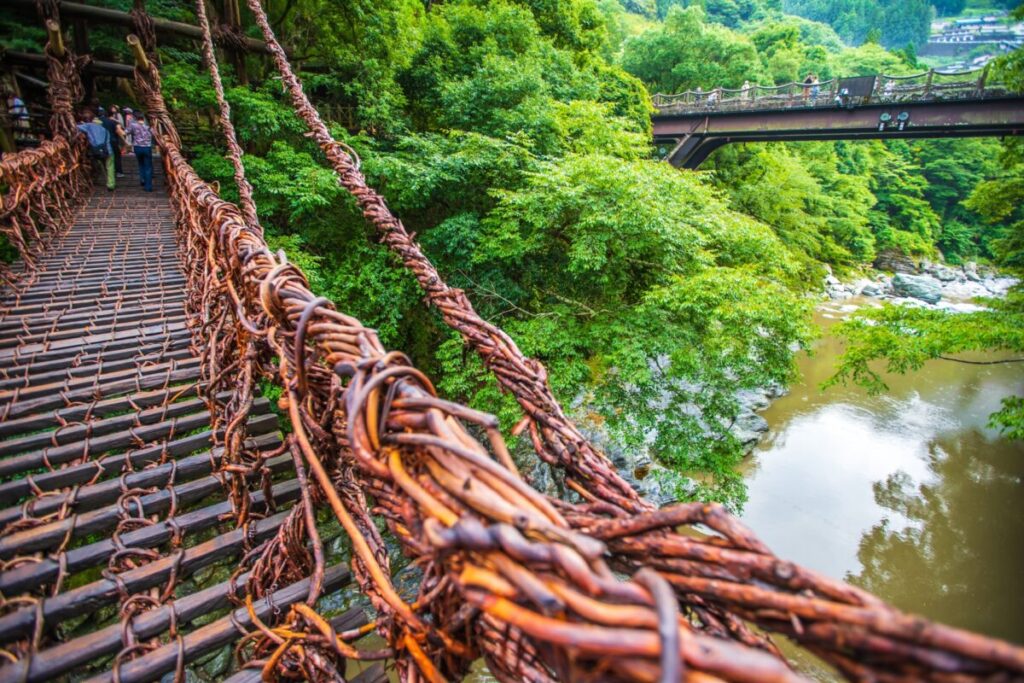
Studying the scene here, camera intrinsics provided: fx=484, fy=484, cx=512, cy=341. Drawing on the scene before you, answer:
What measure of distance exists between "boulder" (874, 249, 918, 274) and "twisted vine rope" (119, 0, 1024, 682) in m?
28.2

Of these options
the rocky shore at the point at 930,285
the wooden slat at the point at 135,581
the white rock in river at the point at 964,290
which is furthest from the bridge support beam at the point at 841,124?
the wooden slat at the point at 135,581

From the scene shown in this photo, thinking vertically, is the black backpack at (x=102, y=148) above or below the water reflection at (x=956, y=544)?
above

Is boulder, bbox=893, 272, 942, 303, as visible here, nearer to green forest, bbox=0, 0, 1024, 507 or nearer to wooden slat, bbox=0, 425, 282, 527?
green forest, bbox=0, 0, 1024, 507

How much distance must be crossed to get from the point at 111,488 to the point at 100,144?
28.3 feet

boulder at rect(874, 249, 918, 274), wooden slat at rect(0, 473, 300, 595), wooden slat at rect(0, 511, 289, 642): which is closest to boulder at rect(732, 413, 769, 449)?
wooden slat at rect(0, 473, 300, 595)

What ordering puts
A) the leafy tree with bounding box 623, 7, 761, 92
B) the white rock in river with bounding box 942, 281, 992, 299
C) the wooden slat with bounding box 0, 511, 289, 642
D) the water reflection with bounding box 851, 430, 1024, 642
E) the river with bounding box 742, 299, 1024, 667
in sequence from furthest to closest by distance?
the white rock in river with bounding box 942, 281, 992, 299 → the leafy tree with bounding box 623, 7, 761, 92 → the river with bounding box 742, 299, 1024, 667 → the water reflection with bounding box 851, 430, 1024, 642 → the wooden slat with bounding box 0, 511, 289, 642

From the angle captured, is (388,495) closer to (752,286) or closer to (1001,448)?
(752,286)

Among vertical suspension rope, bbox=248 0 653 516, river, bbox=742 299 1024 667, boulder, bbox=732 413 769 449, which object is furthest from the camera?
boulder, bbox=732 413 769 449

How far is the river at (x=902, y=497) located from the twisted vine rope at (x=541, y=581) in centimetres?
655

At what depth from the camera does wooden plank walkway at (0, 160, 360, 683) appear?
122cm

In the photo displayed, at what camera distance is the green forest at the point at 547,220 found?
543 cm

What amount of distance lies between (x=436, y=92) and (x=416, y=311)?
12.5 feet

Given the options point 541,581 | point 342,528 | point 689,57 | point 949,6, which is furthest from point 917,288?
point 949,6

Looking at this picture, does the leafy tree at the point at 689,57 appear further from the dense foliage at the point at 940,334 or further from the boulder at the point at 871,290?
the dense foliage at the point at 940,334
